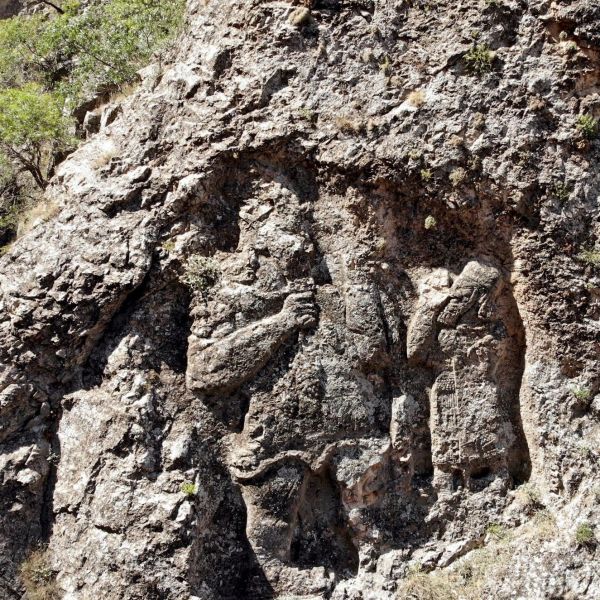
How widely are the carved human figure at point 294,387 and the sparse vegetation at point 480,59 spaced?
2.69 meters

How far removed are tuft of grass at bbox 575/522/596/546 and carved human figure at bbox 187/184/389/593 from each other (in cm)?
235

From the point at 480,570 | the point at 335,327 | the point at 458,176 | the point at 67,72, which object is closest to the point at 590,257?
the point at 458,176

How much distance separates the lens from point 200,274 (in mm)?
7969

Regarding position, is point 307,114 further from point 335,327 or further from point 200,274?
point 335,327

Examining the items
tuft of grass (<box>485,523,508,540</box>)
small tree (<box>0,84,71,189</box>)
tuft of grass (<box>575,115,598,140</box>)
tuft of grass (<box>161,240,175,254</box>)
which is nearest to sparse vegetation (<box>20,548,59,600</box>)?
tuft of grass (<box>161,240,175,254</box>)

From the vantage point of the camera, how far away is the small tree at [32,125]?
35.1ft

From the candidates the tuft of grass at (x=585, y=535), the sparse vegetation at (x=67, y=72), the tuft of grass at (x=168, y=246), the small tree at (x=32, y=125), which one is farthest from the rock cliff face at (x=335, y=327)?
the small tree at (x=32, y=125)

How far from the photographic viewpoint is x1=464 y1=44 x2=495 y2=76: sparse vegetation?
25.2ft

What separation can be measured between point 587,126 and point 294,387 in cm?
469

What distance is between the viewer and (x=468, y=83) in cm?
772

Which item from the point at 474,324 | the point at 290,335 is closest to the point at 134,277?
the point at 290,335

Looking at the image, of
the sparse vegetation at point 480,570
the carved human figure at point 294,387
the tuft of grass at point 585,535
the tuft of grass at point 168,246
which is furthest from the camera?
the tuft of grass at point 168,246

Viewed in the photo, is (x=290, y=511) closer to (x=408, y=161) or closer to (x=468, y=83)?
(x=408, y=161)

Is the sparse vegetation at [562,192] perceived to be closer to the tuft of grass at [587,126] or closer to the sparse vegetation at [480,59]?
the tuft of grass at [587,126]
